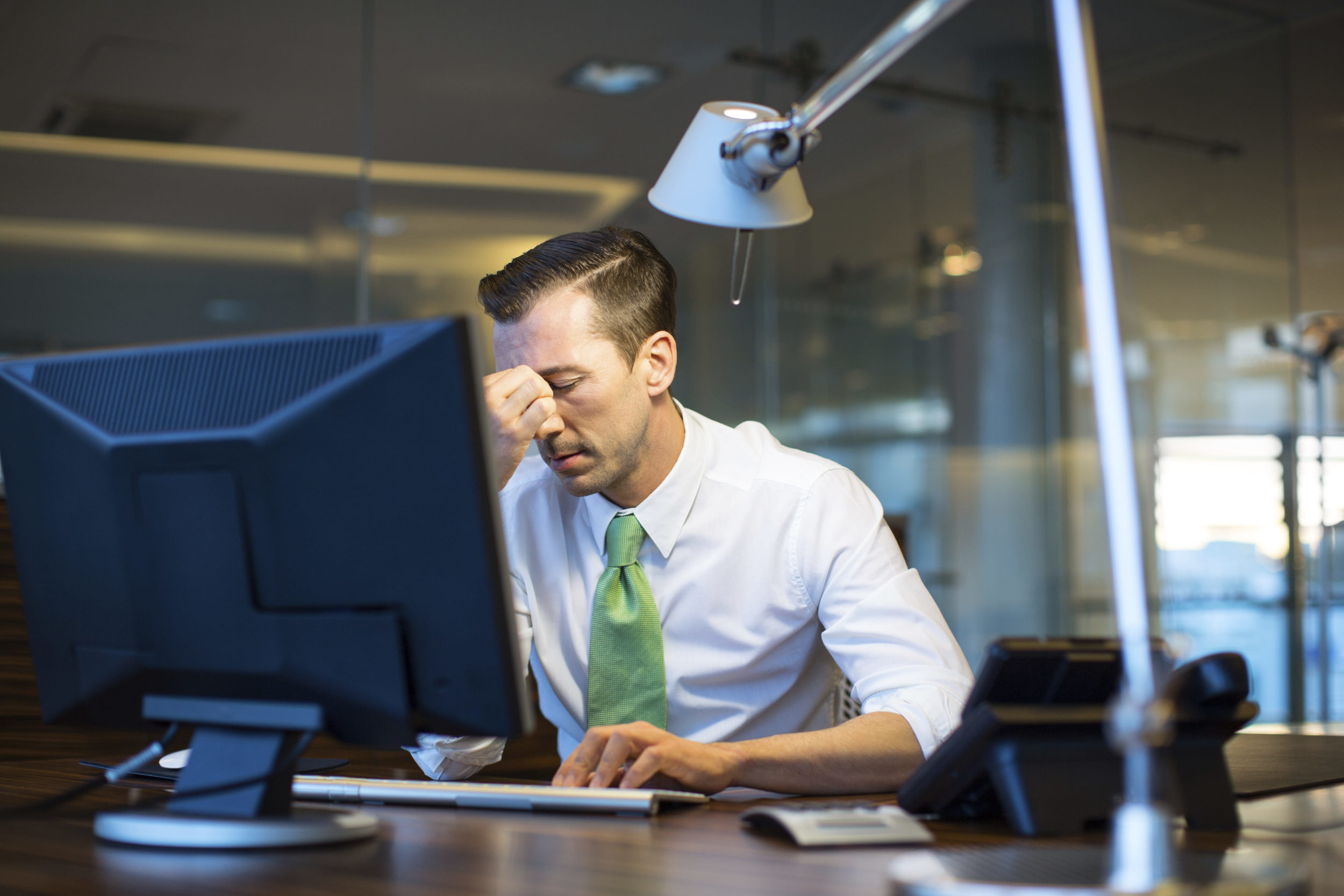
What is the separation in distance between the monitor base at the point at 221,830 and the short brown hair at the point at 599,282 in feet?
2.81

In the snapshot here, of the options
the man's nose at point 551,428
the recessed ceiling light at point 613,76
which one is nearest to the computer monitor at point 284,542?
the man's nose at point 551,428

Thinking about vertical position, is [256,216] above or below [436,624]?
above

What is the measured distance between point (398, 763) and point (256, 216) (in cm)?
187

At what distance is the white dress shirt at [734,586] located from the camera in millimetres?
1520

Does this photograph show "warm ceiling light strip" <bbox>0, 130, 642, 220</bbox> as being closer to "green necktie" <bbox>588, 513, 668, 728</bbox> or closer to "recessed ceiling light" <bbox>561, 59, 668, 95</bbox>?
"recessed ceiling light" <bbox>561, 59, 668, 95</bbox>

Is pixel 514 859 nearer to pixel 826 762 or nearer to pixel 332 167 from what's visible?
pixel 826 762

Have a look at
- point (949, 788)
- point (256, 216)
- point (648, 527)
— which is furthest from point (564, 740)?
point (256, 216)

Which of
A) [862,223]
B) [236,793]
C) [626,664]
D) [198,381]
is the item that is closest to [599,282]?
[626,664]

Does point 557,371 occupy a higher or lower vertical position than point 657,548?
higher

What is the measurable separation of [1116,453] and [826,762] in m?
0.67

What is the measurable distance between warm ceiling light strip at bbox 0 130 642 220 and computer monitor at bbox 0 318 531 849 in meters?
2.84

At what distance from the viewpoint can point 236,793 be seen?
0.93 m

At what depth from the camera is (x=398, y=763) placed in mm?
2658

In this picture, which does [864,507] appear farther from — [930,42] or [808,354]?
[930,42]
